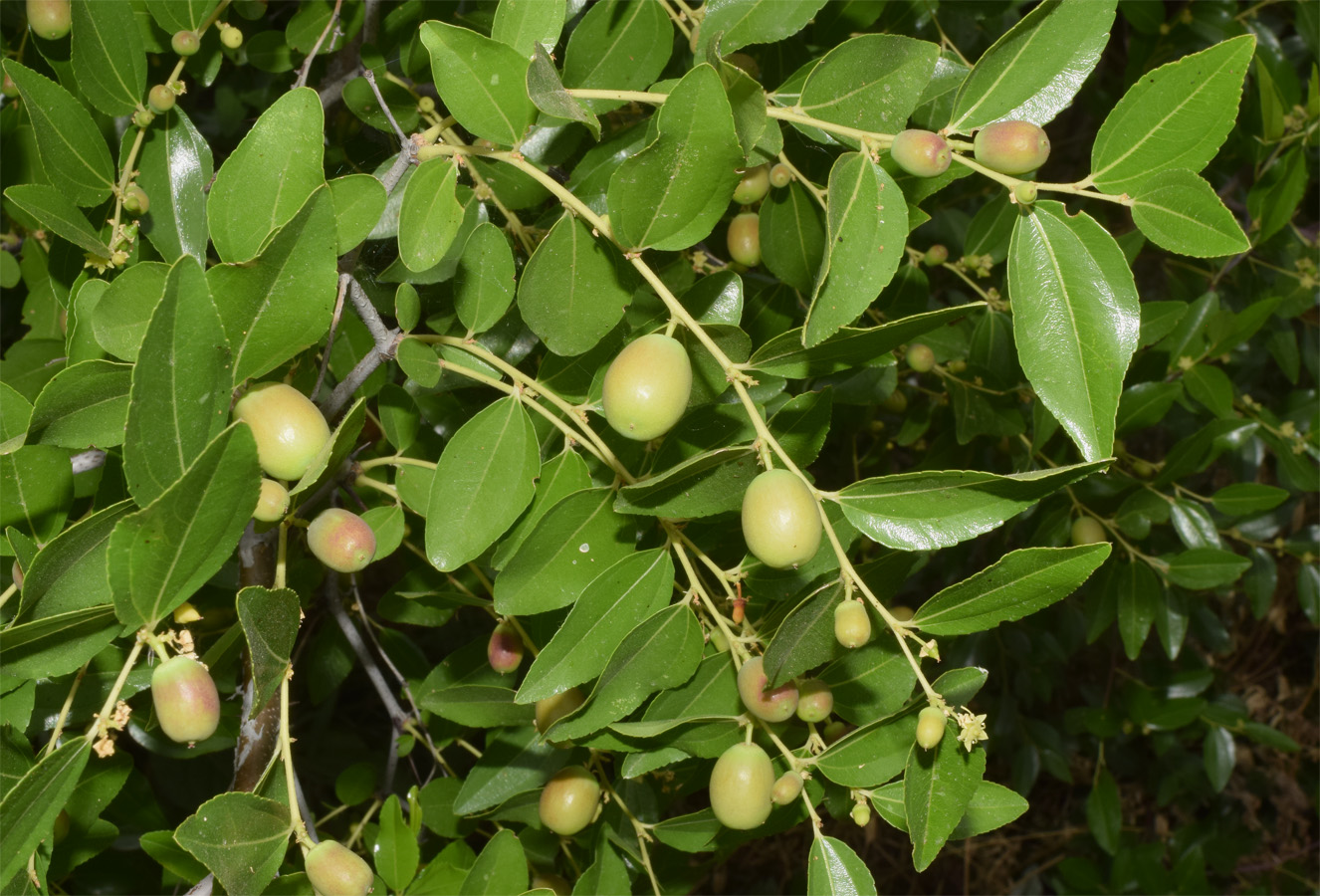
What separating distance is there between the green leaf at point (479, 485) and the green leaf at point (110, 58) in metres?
0.63

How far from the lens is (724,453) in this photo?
92cm

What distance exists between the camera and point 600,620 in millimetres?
1056

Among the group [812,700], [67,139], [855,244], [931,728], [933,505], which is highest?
[67,139]

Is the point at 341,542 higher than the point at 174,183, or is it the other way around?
the point at 174,183

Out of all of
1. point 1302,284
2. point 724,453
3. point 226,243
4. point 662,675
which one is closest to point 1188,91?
point 724,453

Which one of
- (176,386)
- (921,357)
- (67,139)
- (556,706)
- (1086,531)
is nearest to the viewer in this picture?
(176,386)

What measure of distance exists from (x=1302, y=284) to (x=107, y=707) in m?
2.32

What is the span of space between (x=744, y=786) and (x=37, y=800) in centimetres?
65

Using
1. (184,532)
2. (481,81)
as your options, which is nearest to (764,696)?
(184,532)

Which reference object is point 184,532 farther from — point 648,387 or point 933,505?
point 933,505

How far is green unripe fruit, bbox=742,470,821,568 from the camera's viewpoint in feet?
2.91

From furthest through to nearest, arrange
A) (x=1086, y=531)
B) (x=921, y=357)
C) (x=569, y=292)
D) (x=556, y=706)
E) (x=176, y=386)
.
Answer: (x=1086, y=531) → (x=921, y=357) → (x=556, y=706) → (x=569, y=292) → (x=176, y=386)

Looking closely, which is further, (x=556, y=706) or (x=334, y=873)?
(x=556, y=706)

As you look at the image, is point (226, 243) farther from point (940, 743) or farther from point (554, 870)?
point (554, 870)
